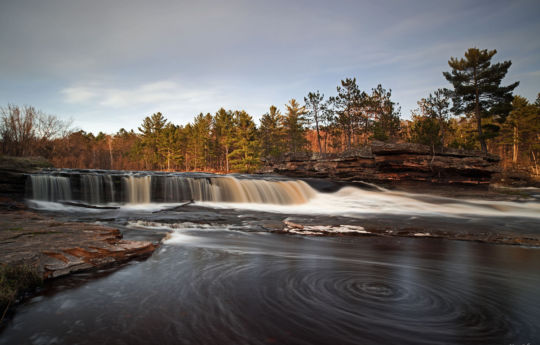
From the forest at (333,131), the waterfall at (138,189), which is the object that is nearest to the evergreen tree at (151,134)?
the forest at (333,131)

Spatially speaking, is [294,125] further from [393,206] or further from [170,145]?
[393,206]

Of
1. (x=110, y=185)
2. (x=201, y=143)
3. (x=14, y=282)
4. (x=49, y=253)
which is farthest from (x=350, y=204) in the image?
(x=201, y=143)

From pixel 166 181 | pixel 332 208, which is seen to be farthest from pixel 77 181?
pixel 332 208

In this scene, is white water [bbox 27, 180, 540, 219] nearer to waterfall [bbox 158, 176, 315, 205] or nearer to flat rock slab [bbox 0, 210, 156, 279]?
waterfall [bbox 158, 176, 315, 205]

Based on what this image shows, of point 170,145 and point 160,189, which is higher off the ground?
point 170,145

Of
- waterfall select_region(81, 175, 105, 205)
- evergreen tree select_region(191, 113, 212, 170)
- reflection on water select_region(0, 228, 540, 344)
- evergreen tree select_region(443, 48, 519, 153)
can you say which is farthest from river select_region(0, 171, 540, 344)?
evergreen tree select_region(191, 113, 212, 170)

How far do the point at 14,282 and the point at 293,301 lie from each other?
3079mm

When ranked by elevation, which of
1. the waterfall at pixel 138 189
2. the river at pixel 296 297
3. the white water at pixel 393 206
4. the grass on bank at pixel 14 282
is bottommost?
the white water at pixel 393 206

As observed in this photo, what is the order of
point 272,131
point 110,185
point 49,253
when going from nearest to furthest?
point 49,253, point 110,185, point 272,131

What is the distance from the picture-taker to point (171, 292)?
119 inches

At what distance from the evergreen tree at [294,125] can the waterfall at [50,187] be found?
40.9 metres

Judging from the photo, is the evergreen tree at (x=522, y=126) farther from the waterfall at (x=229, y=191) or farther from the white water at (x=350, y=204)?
the waterfall at (x=229, y=191)

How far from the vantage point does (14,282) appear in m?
2.61

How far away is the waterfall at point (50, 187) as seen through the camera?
10.7m
